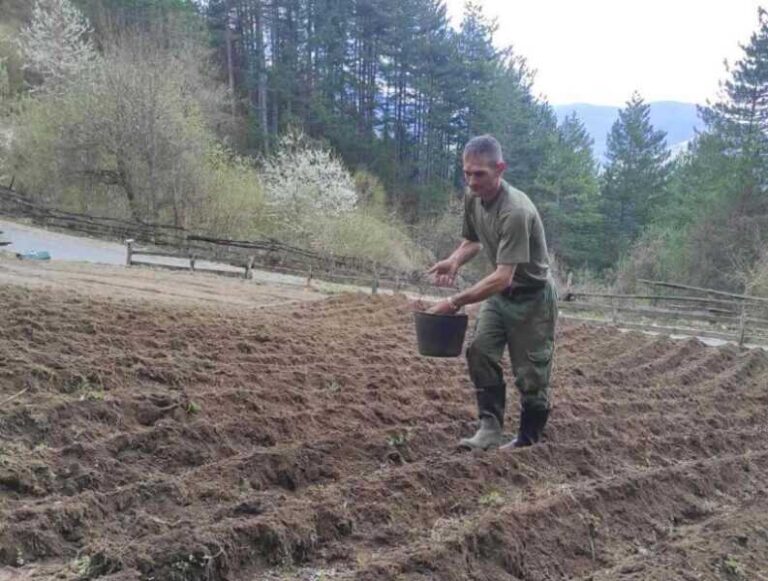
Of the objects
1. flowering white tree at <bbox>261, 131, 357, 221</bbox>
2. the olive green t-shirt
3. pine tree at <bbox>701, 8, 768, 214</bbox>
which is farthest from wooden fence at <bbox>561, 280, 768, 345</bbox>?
pine tree at <bbox>701, 8, 768, 214</bbox>

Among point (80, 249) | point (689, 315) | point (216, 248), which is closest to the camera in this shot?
point (689, 315)

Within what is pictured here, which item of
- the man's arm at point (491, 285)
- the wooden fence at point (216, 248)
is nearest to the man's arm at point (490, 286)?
the man's arm at point (491, 285)

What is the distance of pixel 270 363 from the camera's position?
20.0 ft

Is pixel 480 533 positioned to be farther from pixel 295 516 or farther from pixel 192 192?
pixel 192 192

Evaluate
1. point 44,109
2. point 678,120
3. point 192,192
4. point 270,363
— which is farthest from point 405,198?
point 678,120

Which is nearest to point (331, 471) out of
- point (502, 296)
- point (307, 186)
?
point (502, 296)

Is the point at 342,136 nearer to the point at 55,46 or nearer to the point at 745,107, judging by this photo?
the point at 55,46

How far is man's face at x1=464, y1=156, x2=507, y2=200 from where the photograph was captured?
375 cm

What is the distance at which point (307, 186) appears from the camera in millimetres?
26734

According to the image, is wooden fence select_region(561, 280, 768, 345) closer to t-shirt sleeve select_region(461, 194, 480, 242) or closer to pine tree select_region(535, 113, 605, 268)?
t-shirt sleeve select_region(461, 194, 480, 242)

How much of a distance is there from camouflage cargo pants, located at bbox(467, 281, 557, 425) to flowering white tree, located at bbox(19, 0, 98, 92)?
95.2 feet

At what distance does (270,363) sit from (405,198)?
1220 inches

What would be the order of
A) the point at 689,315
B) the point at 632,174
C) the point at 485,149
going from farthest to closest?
the point at 632,174
the point at 689,315
the point at 485,149

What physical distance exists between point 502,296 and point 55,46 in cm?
3141
